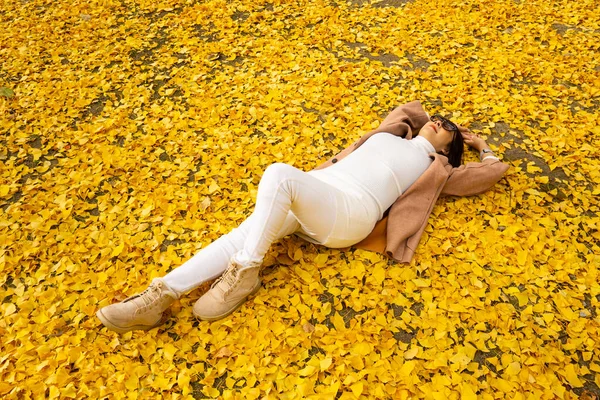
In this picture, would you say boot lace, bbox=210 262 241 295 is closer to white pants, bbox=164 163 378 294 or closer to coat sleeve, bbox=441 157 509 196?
white pants, bbox=164 163 378 294

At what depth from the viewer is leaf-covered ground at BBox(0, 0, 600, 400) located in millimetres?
2793

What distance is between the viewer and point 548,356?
2.79m

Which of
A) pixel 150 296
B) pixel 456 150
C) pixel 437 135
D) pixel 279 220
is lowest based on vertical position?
pixel 150 296

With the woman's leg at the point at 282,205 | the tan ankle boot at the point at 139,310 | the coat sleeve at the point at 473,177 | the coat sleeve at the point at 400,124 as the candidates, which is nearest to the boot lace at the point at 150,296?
the tan ankle boot at the point at 139,310

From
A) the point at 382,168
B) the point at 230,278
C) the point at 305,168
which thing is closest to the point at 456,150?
the point at 382,168

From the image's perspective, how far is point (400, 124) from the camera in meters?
3.90

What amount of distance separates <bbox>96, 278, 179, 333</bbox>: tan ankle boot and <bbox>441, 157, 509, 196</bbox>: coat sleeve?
97.9 inches

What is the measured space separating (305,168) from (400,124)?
1.03 metres

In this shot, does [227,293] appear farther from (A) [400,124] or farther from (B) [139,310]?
(A) [400,124]

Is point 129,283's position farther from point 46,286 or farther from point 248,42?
point 248,42

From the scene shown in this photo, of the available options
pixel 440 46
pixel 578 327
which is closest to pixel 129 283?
pixel 578 327

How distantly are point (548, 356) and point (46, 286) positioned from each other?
3745mm

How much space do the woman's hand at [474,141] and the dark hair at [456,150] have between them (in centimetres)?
28

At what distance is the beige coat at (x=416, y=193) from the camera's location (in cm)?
334
